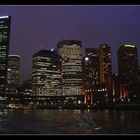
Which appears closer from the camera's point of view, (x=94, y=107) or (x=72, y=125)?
(x=72, y=125)

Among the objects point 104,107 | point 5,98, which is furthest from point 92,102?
point 5,98

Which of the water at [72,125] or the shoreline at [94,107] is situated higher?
the shoreline at [94,107]

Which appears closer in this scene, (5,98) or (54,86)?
(5,98)

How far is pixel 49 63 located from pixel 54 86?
468 centimetres

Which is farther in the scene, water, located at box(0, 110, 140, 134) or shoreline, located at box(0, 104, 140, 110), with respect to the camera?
shoreline, located at box(0, 104, 140, 110)

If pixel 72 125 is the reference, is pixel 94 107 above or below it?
above

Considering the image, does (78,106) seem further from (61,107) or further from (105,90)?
(105,90)

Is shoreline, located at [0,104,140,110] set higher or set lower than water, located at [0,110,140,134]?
higher

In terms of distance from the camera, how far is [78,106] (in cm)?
4869

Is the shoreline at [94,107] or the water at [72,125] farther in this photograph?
the shoreline at [94,107]

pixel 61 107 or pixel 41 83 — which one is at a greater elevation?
pixel 41 83
